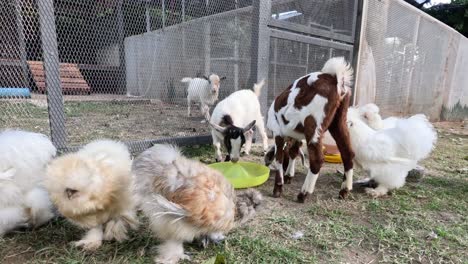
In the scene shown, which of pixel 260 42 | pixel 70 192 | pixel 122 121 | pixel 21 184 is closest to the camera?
pixel 70 192

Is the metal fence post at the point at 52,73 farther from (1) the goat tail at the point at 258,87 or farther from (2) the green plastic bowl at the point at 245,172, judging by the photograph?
(1) the goat tail at the point at 258,87

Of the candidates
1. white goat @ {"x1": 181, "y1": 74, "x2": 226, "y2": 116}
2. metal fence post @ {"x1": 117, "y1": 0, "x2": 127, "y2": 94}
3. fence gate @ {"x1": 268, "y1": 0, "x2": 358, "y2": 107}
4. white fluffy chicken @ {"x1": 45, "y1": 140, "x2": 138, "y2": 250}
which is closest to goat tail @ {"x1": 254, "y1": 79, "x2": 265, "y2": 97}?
fence gate @ {"x1": 268, "y1": 0, "x2": 358, "y2": 107}

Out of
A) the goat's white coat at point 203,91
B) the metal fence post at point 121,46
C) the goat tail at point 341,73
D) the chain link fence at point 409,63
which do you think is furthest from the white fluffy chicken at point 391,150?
the chain link fence at point 409,63

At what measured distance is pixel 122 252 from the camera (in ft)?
6.72

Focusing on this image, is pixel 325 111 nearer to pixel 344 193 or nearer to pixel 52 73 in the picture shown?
pixel 344 193

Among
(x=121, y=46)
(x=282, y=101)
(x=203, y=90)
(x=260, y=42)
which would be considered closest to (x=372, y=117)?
(x=282, y=101)

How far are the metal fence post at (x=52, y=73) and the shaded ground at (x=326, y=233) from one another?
0.29 meters

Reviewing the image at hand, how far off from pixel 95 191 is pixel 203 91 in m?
4.05

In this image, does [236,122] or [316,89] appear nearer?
[316,89]

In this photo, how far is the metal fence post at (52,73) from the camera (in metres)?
2.88

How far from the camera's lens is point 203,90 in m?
5.75

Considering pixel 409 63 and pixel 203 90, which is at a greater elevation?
pixel 409 63

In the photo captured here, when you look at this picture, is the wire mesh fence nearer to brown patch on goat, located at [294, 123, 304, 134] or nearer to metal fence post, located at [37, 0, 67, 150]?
metal fence post, located at [37, 0, 67, 150]

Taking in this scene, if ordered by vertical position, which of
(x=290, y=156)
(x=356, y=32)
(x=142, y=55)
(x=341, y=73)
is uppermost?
(x=356, y=32)
